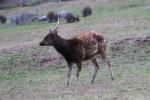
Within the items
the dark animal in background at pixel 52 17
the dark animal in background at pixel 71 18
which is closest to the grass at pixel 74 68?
the dark animal in background at pixel 71 18

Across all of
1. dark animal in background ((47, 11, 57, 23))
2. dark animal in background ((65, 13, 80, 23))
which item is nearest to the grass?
dark animal in background ((65, 13, 80, 23))

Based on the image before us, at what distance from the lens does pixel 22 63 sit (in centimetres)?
2228

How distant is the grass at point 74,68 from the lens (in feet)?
50.6

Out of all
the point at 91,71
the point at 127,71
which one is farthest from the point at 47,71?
the point at 127,71

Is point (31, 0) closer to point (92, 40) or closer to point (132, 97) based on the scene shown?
point (92, 40)

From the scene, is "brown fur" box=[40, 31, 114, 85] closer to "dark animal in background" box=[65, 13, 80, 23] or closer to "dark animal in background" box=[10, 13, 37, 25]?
"dark animal in background" box=[65, 13, 80, 23]

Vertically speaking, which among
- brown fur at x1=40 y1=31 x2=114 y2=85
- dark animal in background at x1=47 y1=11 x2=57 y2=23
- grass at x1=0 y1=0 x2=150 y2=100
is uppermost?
brown fur at x1=40 y1=31 x2=114 y2=85

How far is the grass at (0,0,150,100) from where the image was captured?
50.6ft

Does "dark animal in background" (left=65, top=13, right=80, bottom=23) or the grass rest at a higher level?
the grass

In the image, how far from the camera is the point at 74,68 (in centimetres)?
2055

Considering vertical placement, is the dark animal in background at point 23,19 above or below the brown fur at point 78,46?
below

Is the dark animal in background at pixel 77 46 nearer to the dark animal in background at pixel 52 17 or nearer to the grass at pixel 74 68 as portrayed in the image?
the grass at pixel 74 68

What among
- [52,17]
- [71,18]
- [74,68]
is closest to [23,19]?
[52,17]

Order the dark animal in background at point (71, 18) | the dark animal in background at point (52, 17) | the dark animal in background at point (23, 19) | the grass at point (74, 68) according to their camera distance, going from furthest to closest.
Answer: the dark animal in background at point (23, 19), the dark animal in background at point (52, 17), the dark animal in background at point (71, 18), the grass at point (74, 68)
